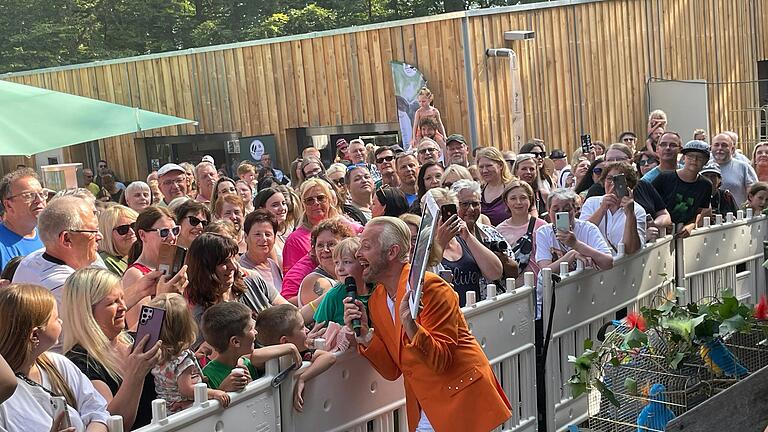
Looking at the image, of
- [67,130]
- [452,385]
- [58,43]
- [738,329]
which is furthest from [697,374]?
[58,43]

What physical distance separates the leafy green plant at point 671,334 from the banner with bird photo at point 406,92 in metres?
13.8

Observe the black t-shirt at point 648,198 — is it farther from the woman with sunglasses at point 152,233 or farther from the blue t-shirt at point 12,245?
the blue t-shirt at point 12,245

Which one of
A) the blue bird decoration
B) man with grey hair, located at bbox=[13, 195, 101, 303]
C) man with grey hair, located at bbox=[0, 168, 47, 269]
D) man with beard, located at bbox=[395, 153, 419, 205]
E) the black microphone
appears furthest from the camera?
man with beard, located at bbox=[395, 153, 419, 205]

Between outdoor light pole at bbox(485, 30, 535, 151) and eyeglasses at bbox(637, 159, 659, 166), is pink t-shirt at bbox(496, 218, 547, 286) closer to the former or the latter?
eyeglasses at bbox(637, 159, 659, 166)

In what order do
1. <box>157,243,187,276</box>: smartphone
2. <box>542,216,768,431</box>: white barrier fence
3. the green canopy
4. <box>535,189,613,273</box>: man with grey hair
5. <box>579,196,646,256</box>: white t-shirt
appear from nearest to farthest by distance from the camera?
<box>157,243,187,276</box>: smartphone, <box>542,216,768,431</box>: white barrier fence, <box>535,189,613,273</box>: man with grey hair, <box>579,196,646,256</box>: white t-shirt, the green canopy

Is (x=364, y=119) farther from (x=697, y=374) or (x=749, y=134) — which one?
(x=697, y=374)

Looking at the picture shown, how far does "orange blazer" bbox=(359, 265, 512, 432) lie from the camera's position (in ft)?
15.4

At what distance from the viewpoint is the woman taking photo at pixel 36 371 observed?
11.6 feet

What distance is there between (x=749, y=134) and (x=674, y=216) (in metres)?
18.3

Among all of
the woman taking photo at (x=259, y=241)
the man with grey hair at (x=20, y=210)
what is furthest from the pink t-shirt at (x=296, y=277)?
the man with grey hair at (x=20, y=210)

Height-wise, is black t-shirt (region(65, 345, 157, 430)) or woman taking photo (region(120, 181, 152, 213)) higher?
woman taking photo (region(120, 181, 152, 213))

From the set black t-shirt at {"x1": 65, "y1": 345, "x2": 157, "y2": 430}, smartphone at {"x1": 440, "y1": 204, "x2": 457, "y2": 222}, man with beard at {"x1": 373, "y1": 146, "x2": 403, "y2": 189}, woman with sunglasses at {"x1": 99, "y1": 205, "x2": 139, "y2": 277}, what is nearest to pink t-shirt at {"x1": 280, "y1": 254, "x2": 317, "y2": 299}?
woman with sunglasses at {"x1": 99, "y1": 205, "x2": 139, "y2": 277}

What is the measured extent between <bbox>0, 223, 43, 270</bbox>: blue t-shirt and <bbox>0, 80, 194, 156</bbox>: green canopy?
2317mm

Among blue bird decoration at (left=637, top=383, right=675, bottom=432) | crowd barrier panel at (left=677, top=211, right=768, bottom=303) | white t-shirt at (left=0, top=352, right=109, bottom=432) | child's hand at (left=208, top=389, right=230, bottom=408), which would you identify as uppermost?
white t-shirt at (left=0, top=352, right=109, bottom=432)
